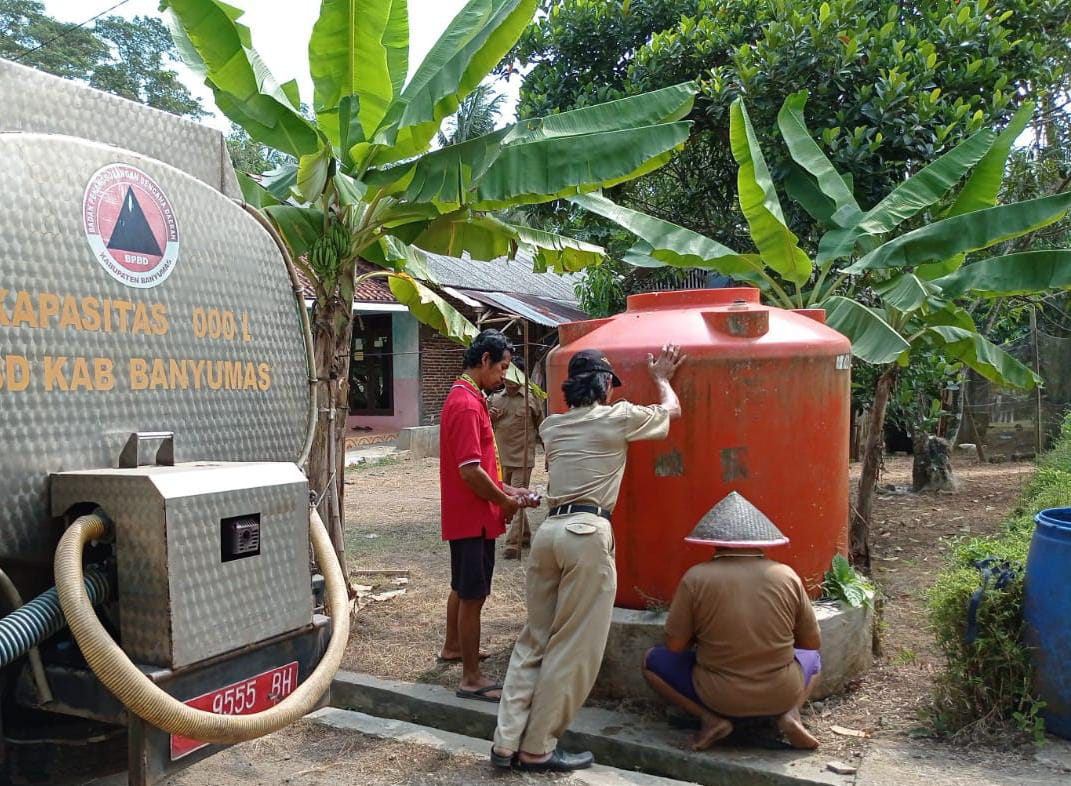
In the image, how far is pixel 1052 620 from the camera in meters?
4.04

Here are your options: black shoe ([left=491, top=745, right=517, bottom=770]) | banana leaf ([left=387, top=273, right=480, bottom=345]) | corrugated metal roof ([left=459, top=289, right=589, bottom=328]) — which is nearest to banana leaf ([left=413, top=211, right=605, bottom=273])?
banana leaf ([left=387, top=273, right=480, bottom=345])

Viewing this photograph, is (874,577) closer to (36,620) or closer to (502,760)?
(502,760)

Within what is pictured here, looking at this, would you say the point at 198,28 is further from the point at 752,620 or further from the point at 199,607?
the point at 752,620

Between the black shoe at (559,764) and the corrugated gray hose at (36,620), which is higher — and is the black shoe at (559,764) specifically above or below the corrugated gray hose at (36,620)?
below

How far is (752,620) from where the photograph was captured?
12.8 ft

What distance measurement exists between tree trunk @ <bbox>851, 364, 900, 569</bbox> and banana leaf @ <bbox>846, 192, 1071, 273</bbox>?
131 cm

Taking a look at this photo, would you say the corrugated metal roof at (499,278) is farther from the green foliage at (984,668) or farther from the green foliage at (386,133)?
the green foliage at (984,668)

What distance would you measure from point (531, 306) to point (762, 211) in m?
14.6

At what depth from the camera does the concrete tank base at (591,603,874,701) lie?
181 inches

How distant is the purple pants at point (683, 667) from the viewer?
4.15 meters

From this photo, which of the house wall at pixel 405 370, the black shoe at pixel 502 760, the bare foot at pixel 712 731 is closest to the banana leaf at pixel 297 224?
the black shoe at pixel 502 760

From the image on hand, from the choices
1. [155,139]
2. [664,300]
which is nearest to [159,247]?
[155,139]

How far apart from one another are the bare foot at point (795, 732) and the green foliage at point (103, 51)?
30289 millimetres

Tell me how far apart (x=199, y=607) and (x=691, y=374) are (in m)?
2.81
